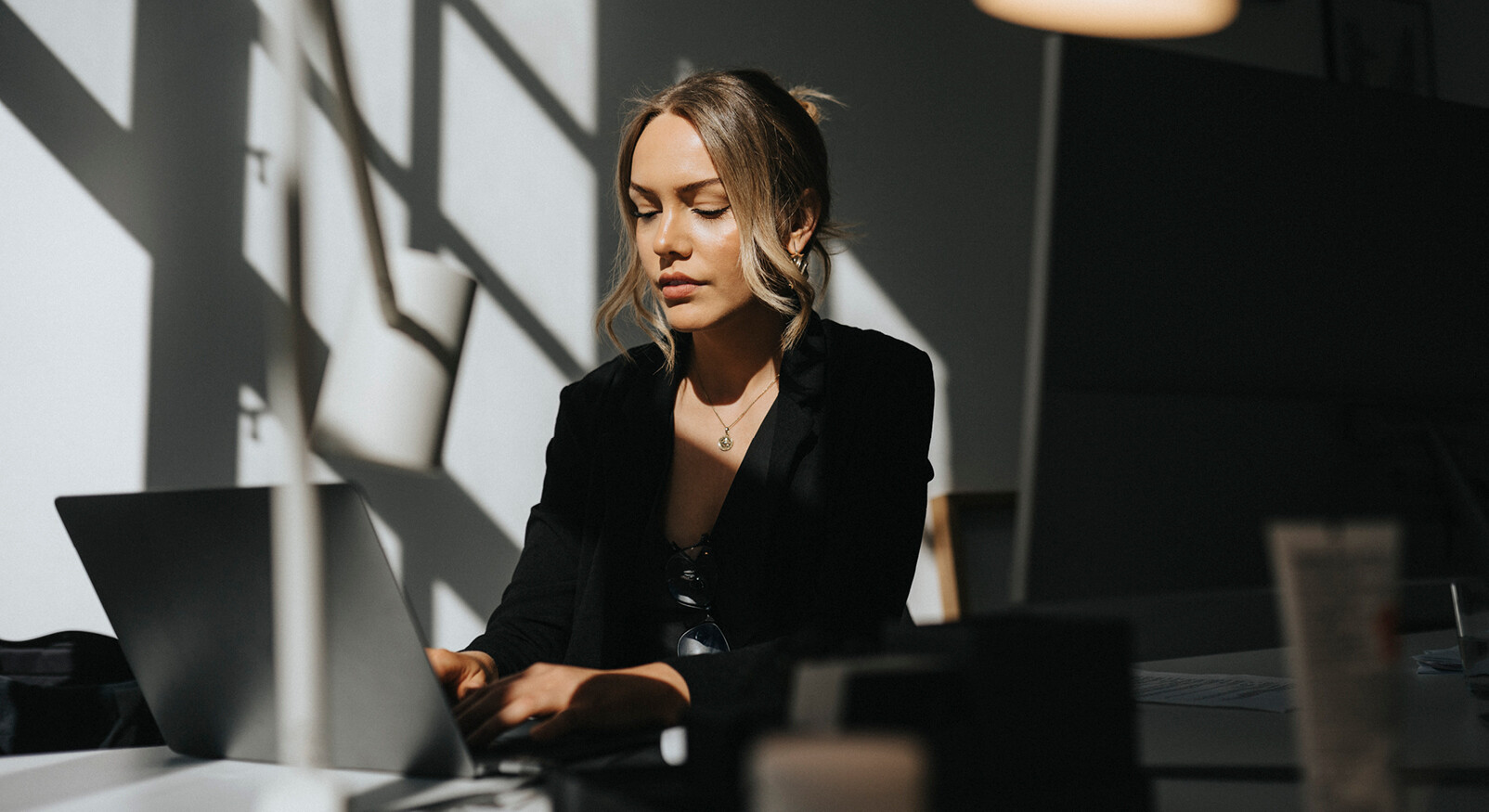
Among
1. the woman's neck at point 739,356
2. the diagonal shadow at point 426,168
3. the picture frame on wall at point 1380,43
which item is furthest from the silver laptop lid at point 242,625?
the picture frame on wall at point 1380,43

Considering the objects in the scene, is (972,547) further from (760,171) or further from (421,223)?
(760,171)

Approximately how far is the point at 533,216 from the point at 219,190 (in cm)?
70

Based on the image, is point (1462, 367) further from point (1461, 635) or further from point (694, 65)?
point (694, 65)

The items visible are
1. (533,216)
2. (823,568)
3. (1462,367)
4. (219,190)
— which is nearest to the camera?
(1462,367)

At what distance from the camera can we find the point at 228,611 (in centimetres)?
77

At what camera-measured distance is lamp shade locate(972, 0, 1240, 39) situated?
1.85 m

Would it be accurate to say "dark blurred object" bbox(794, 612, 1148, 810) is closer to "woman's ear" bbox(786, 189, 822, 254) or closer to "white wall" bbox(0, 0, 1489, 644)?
"woman's ear" bbox(786, 189, 822, 254)

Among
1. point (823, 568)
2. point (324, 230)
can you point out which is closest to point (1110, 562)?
point (823, 568)

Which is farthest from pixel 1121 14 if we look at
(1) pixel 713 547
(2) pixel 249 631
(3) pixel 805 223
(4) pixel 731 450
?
(2) pixel 249 631

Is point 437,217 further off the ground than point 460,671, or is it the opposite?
point 437,217

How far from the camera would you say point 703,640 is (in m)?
1.38

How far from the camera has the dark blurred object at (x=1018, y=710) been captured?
0.45 m

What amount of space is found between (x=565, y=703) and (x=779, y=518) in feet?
2.04

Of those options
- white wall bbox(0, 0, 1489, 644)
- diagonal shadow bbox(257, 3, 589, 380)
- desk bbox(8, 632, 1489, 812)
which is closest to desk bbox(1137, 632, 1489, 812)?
desk bbox(8, 632, 1489, 812)
